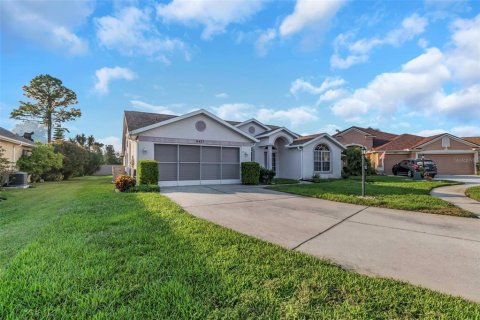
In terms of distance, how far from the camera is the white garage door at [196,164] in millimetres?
13086

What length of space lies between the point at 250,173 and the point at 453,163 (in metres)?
24.2

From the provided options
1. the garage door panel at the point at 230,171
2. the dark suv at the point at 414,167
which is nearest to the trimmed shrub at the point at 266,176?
the garage door panel at the point at 230,171

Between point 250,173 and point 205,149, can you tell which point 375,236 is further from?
point 205,149

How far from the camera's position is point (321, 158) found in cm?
1858

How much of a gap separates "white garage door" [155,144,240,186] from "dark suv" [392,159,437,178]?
15.0 metres

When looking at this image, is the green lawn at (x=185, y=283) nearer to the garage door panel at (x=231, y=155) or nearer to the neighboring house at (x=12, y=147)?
the garage door panel at (x=231, y=155)

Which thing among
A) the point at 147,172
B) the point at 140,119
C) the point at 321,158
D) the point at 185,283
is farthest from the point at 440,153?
the point at 185,283

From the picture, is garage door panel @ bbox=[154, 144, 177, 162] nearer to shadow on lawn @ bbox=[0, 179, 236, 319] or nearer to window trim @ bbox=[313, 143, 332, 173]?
shadow on lawn @ bbox=[0, 179, 236, 319]

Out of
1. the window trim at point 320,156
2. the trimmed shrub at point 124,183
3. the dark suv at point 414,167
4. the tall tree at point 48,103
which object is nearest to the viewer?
the trimmed shrub at point 124,183

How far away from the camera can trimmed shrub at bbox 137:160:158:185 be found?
11.5m

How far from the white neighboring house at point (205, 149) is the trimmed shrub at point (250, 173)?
27.2 inches

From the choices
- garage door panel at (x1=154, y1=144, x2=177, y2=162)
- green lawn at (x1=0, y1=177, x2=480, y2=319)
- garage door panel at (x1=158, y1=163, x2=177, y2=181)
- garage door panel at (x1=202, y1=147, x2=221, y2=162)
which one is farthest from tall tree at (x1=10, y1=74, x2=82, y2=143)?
green lawn at (x1=0, y1=177, x2=480, y2=319)

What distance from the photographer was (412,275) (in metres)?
3.01

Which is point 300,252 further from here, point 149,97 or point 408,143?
point 408,143
